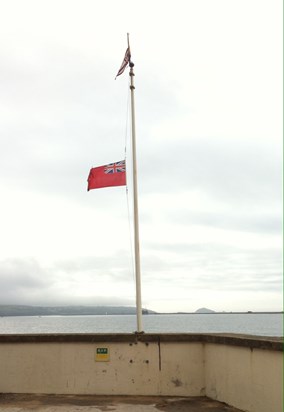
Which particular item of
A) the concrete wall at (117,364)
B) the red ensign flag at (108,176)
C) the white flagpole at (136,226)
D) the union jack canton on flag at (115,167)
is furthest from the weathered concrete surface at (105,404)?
the union jack canton on flag at (115,167)

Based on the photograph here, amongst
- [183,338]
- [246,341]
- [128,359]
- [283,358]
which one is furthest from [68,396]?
[283,358]

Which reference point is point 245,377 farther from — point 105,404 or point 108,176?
point 108,176

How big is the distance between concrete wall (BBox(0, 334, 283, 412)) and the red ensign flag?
3.73 meters

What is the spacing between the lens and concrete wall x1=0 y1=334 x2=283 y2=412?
28.9 ft

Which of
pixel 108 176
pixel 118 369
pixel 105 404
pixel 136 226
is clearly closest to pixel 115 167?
pixel 108 176

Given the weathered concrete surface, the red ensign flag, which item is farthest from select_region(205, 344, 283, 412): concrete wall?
the red ensign flag

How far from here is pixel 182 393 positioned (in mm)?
8805

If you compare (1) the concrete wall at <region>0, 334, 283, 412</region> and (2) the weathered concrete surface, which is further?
(1) the concrete wall at <region>0, 334, 283, 412</region>

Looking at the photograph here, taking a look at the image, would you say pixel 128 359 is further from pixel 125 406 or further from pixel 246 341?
pixel 246 341

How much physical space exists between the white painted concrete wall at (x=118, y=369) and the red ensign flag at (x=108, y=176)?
3889 millimetres

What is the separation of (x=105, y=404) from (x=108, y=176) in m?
5.31

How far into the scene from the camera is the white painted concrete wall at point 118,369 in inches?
346

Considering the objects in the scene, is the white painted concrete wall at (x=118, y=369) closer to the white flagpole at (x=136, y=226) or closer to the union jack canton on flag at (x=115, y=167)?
the white flagpole at (x=136, y=226)

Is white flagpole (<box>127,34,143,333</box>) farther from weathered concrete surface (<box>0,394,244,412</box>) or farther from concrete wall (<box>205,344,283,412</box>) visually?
concrete wall (<box>205,344,283,412</box>)
